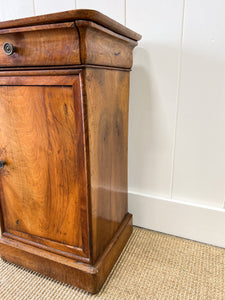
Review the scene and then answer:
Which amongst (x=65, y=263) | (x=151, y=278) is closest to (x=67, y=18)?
(x=65, y=263)

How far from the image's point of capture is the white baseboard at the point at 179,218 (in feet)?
3.20

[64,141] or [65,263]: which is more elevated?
[64,141]

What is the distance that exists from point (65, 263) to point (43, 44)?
68 cm

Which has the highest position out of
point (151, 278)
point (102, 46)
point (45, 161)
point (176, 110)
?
point (102, 46)

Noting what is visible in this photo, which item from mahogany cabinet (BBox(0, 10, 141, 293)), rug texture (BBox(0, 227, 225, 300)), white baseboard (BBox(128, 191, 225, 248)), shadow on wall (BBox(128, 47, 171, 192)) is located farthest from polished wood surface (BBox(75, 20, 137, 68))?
rug texture (BBox(0, 227, 225, 300))

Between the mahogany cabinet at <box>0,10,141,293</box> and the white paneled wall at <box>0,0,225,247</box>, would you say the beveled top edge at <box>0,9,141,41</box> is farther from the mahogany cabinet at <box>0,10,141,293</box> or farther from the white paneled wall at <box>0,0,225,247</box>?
the white paneled wall at <box>0,0,225,247</box>

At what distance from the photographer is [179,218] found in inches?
40.8

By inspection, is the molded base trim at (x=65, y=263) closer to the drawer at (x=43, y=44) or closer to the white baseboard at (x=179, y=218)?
the white baseboard at (x=179, y=218)

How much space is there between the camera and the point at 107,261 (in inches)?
33.0

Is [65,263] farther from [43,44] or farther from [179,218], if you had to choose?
[43,44]

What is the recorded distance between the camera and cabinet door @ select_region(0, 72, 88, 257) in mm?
675

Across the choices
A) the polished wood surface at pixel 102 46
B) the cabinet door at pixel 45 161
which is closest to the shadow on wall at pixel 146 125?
the polished wood surface at pixel 102 46

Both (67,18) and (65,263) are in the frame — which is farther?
(65,263)

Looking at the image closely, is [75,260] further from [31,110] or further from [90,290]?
[31,110]
